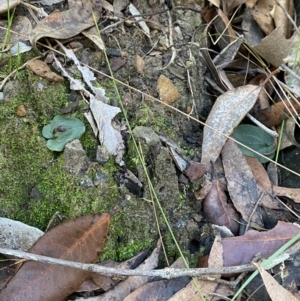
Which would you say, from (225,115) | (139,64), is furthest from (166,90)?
(225,115)

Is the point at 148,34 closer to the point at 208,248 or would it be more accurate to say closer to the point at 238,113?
the point at 238,113

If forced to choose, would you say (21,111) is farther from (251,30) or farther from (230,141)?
(251,30)

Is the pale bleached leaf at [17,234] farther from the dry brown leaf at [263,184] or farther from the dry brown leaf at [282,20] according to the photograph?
the dry brown leaf at [282,20]

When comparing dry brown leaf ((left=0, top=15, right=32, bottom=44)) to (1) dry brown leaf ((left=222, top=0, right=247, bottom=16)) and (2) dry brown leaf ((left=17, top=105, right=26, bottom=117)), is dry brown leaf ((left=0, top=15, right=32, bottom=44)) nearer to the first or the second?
(2) dry brown leaf ((left=17, top=105, right=26, bottom=117))

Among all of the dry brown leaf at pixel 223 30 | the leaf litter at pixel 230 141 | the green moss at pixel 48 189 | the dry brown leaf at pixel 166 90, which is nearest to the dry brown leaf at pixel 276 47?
the leaf litter at pixel 230 141

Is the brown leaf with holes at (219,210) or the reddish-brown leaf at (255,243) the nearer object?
the reddish-brown leaf at (255,243)
